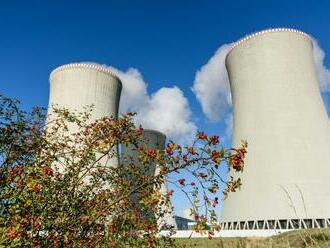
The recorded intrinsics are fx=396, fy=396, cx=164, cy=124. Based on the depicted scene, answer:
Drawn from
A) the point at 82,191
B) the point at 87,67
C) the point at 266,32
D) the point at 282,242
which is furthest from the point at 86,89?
the point at 82,191

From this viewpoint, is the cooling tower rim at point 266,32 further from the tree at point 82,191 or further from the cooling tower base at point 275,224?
the tree at point 82,191

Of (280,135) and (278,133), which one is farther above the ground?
(278,133)

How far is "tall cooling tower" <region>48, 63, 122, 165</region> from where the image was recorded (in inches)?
784

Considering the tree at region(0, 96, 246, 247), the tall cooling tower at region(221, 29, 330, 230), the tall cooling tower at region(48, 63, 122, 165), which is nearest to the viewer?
the tree at region(0, 96, 246, 247)

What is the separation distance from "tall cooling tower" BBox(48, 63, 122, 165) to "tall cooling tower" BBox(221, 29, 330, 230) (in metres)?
6.39

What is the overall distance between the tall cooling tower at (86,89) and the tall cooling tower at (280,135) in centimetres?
639

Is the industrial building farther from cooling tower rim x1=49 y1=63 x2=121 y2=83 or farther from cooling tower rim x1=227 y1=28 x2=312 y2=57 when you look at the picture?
cooling tower rim x1=49 y1=63 x2=121 y2=83

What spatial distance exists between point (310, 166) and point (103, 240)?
51.7 feet

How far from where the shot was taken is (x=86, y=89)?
65.7 feet

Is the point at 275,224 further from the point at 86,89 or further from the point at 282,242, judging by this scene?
the point at 282,242

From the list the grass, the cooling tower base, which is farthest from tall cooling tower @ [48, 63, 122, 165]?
the grass

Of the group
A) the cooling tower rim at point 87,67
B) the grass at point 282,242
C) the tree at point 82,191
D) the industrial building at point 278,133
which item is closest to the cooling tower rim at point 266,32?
the industrial building at point 278,133

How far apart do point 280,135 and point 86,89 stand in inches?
382

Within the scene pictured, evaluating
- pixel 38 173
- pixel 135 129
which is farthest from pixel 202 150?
pixel 38 173
